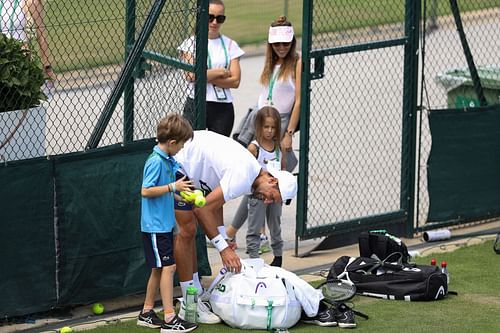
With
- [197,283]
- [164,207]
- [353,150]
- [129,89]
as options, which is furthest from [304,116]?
[353,150]

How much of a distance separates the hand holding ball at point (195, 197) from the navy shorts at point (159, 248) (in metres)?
0.40

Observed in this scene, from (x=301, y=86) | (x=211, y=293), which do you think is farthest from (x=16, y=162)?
(x=301, y=86)

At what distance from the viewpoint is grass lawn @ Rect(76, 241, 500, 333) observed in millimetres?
8430

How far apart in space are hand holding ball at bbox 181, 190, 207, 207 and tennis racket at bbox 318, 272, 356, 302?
4.64 ft

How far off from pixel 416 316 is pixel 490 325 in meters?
0.54

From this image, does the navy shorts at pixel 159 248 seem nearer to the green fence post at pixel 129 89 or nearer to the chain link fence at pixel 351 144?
the green fence post at pixel 129 89

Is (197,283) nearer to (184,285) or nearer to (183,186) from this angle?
(184,285)

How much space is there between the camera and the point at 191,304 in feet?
27.5

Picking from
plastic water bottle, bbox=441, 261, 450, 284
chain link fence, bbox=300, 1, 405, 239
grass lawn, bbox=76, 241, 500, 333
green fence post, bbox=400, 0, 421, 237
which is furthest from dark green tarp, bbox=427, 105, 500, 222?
plastic water bottle, bbox=441, 261, 450, 284

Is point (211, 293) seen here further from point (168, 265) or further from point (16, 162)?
point (16, 162)

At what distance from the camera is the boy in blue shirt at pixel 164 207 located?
26.5ft

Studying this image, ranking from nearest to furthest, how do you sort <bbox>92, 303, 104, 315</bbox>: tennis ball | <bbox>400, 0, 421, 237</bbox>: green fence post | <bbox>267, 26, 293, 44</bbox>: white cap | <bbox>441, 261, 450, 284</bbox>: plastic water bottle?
<bbox>92, 303, 104, 315</bbox>: tennis ball, <bbox>441, 261, 450, 284</bbox>: plastic water bottle, <bbox>267, 26, 293, 44</bbox>: white cap, <bbox>400, 0, 421, 237</bbox>: green fence post

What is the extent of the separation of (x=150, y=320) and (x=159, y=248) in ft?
1.78

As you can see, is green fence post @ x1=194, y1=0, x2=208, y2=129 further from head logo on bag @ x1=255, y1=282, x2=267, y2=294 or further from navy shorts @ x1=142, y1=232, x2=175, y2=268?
head logo on bag @ x1=255, y1=282, x2=267, y2=294
